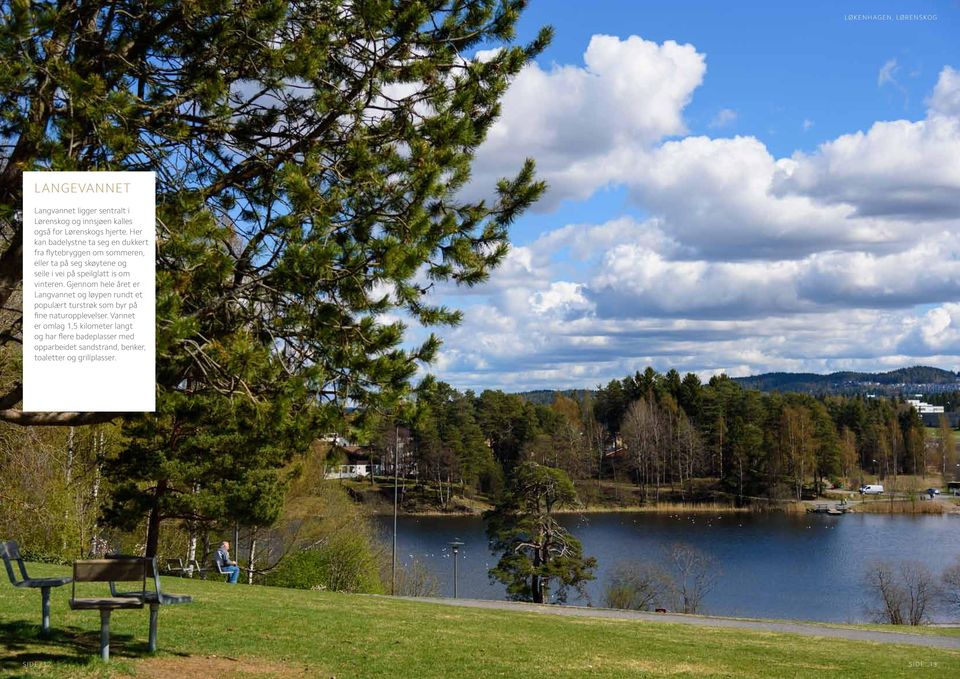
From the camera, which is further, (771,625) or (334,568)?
(334,568)

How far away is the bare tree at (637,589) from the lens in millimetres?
32938

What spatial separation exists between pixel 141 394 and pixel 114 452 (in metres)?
23.0

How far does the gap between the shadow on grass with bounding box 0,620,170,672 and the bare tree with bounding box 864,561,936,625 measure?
28003 mm

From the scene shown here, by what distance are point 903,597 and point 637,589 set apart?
30.4ft

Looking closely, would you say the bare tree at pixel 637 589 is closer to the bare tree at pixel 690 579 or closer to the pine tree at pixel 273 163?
the bare tree at pixel 690 579

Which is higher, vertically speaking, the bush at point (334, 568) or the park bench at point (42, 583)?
the park bench at point (42, 583)

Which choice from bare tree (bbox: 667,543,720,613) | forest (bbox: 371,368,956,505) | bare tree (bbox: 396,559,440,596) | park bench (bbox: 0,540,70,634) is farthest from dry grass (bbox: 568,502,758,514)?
park bench (bbox: 0,540,70,634)

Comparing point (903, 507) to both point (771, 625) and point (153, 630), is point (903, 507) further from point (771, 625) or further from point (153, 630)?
point (153, 630)

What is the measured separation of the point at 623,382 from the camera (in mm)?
120250

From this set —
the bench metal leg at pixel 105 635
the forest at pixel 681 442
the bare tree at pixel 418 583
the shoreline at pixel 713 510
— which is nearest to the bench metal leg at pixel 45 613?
the bench metal leg at pixel 105 635

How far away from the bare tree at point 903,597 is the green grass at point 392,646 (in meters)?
18.7

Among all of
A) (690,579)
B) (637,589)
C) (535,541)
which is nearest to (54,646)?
(535,541)

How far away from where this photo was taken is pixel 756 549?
53562 mm

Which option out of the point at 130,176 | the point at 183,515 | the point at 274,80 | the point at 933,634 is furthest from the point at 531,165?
the point at 183,515
